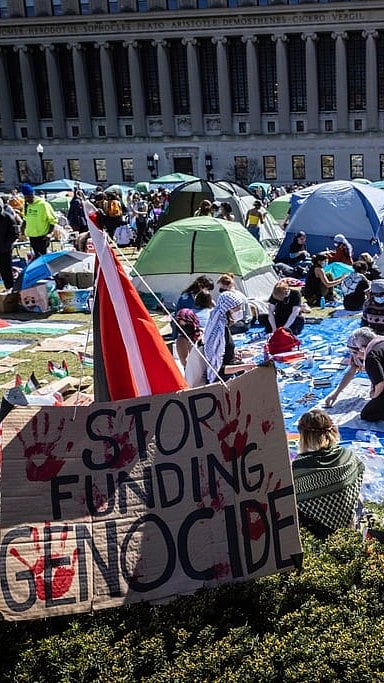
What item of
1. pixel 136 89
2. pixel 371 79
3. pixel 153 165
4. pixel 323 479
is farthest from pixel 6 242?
pixel 136 89

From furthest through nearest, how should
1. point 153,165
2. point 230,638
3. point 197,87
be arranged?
point 197,87 → point 153,165 → point 230,638

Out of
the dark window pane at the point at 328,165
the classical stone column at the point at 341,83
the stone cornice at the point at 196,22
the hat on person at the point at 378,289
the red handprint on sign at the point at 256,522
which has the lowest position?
the dark window pane at the point at 328,165

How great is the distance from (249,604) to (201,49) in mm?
56645

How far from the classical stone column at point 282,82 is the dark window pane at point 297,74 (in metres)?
0.88

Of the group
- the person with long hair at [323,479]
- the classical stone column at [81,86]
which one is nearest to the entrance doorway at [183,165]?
the classical stone column at [81,86]

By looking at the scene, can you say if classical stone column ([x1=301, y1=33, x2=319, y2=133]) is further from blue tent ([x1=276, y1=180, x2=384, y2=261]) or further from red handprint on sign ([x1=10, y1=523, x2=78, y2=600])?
red handprint on sign ([x1=10, y1=523, x2=78, y2=600])

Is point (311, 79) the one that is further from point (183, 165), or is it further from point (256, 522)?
point (256, 522)

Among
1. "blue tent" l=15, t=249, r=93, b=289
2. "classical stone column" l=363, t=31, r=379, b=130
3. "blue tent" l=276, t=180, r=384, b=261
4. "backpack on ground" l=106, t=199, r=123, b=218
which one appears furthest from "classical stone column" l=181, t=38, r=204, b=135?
"blue tent" l=15, t=249, r=93, b=289

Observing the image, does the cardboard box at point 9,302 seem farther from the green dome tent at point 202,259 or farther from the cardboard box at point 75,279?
the green dome tent at point 202,259

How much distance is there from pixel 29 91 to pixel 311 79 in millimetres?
21392

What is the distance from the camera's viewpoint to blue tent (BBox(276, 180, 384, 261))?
17.6 meters

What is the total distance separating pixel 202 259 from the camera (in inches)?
542

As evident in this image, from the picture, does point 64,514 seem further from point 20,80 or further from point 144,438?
point 20,80

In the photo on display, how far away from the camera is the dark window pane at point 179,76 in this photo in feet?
183
